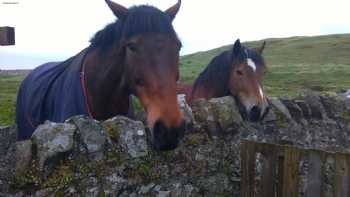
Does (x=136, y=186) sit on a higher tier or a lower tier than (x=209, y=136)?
lower

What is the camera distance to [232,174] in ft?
16.0

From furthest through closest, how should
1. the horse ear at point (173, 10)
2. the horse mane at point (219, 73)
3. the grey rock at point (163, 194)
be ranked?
the horse mane at point (219, 73), the horse ear at point (173, 10), the grey rock at point (163, 194)

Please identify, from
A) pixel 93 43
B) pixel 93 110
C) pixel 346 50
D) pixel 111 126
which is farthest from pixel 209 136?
pixel 346 50

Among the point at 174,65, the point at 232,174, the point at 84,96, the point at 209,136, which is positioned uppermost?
the point at 174,65

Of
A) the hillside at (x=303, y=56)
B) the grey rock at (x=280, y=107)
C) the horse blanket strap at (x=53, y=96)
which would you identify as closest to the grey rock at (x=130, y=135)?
the horse blanket strap at (x=53, y=96)

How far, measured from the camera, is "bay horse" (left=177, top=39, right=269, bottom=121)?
8.41 meters

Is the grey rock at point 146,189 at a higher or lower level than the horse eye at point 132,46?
lower

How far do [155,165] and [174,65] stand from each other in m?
0.90

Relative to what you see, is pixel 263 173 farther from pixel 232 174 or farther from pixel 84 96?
pixel 84 96

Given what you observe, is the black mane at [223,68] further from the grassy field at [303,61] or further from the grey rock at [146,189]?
the grassy field at [303,61]

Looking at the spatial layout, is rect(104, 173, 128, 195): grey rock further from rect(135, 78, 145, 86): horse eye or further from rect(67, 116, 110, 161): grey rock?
rect(135, 78, 145, 86): horse eye

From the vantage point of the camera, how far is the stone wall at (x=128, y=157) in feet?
12.2

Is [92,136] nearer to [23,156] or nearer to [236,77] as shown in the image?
[23,156]

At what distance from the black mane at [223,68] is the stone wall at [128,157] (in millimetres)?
3527
